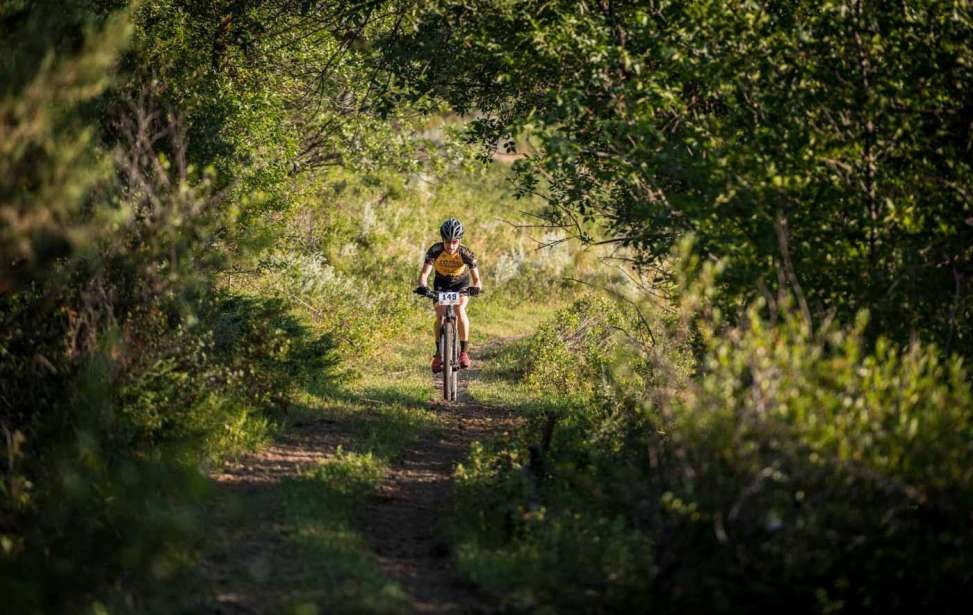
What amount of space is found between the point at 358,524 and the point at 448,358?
5.04 meters

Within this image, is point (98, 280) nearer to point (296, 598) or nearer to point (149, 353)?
point (149, 353)

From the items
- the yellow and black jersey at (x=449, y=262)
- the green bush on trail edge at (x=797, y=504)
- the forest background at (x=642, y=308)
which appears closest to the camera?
the green bush on trail edge at (x=797, y=504)

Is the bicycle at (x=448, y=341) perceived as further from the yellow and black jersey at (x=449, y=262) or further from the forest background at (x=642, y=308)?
the forest background at (x=642, y=308)

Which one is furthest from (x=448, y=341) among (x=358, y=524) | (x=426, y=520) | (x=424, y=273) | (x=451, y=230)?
(x=358, y=524)

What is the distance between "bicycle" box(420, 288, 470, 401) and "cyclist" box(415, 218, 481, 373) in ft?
0.25

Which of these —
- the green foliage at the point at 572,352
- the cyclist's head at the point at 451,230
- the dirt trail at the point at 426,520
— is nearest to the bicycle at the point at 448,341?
the cyclist's head at the point at 451,230

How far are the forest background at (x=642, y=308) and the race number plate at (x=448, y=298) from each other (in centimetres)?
191

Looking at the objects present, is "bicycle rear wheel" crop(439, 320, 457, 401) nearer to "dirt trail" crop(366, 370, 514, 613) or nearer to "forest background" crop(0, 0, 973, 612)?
"dirt trail" crop(366, 370, 514, 613)

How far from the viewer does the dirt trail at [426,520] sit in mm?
6086

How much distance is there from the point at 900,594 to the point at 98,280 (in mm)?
6047

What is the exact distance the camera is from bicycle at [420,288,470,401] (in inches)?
487

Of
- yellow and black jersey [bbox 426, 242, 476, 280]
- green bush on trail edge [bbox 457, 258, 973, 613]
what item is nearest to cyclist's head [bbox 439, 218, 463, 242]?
yellow and black jersey [bbox 426, 242, 476, 280]

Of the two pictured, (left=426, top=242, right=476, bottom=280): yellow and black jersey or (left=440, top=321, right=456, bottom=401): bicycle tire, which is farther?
(left=426, top=242, right=476, bottom=280): yellow and black jersey

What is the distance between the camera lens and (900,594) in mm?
5332
